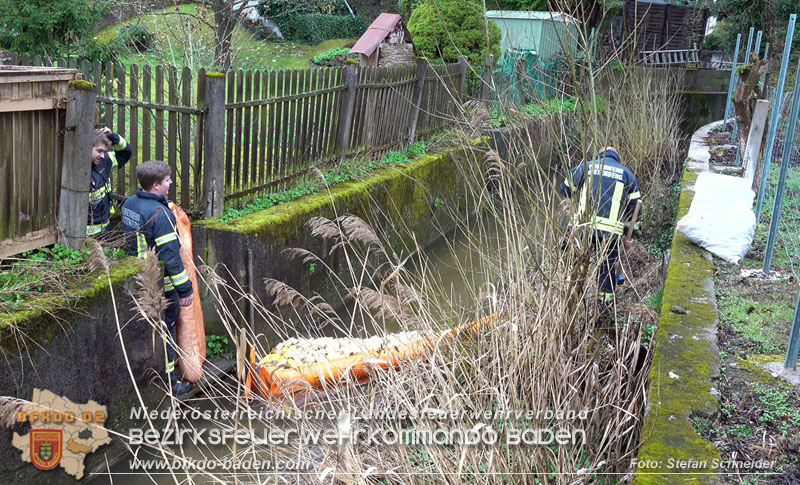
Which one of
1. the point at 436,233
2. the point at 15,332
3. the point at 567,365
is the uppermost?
the point at 567,365

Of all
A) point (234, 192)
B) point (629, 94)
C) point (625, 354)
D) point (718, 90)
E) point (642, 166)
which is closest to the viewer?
point (625, 354)

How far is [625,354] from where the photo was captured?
3674 mm

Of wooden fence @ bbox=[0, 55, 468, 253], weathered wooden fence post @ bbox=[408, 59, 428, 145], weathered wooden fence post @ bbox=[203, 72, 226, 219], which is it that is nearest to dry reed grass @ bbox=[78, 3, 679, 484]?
wooden fence @ bbox=[0, 55, 468, 253]

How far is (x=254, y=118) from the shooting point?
20.7ft

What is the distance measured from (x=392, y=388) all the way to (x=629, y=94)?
884 centimetres

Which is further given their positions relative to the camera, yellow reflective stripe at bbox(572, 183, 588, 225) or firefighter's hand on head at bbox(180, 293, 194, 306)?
firefighter's hand on head at bbox(180, 293, 194, 306)

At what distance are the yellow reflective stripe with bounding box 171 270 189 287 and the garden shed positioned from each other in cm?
896

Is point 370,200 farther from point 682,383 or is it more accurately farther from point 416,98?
point 682,383

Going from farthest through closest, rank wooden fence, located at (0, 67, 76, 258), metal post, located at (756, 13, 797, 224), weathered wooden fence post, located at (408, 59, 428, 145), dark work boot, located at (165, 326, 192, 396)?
weathered wooden fence post, located at (408, 59, 428, 145)
metal post, located at (756, 13, 797, 224)
dark work boot, located at (165, 326, 192, 396)
wooden fence, located at (0, 67, 76, 258)

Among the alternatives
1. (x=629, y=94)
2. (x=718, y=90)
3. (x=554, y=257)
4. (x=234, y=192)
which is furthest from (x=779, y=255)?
(x=718, y=90)

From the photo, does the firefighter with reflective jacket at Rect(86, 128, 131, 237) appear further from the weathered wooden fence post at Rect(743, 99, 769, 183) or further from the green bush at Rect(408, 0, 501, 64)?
the green bush at Rect(408, 0, 501, 64)

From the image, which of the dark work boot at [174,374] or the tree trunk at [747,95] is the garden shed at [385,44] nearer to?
the tree trunk at [747,95]

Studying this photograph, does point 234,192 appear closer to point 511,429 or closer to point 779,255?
point 511,429

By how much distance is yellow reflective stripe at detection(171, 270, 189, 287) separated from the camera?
16.3 feet
